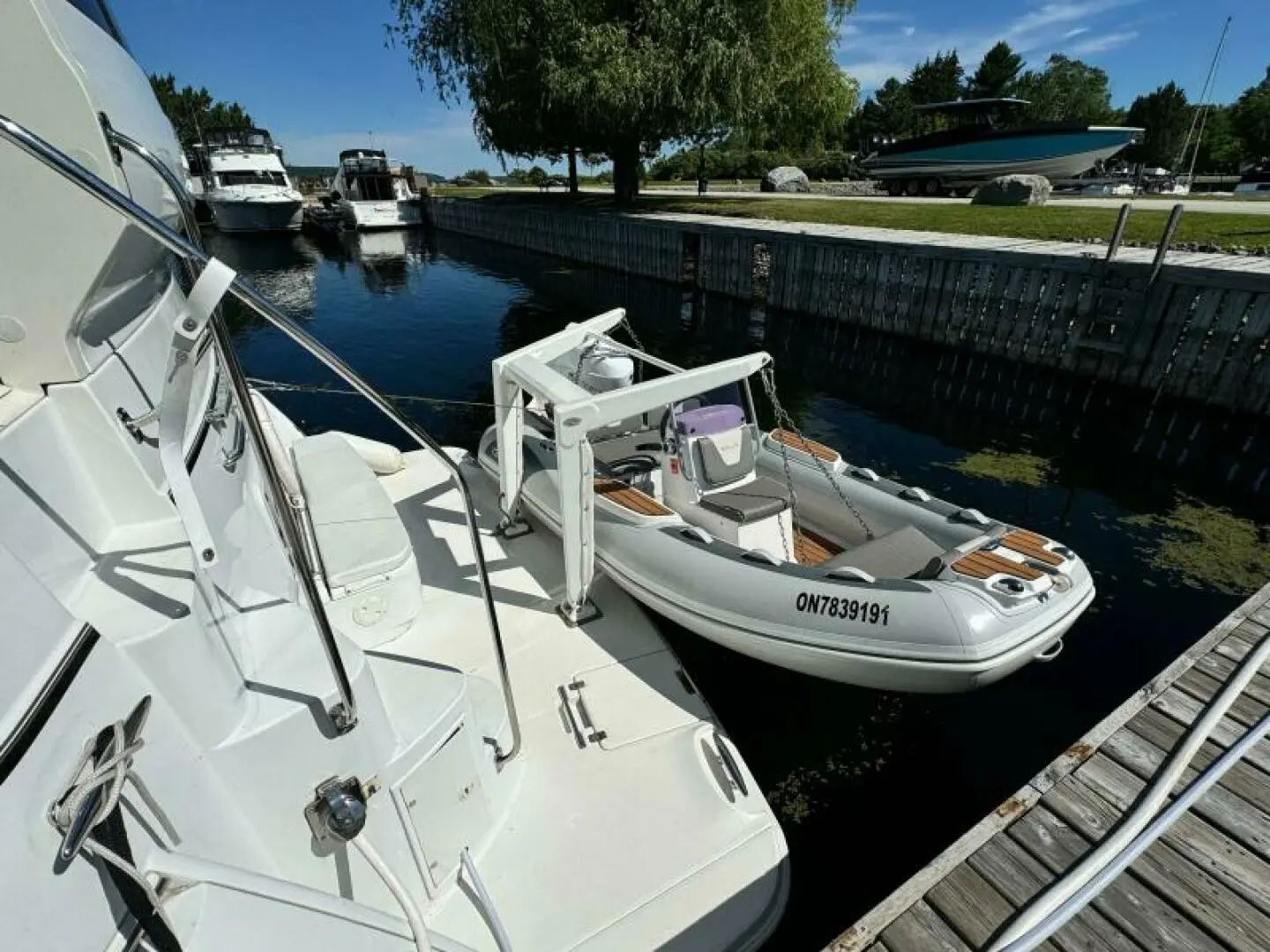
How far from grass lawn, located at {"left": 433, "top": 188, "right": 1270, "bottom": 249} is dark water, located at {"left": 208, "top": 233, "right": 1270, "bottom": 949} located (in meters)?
4.53

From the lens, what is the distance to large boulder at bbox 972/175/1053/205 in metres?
20.3

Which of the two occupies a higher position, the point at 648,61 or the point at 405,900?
the point at 648,61

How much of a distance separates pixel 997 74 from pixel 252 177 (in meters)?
58.0

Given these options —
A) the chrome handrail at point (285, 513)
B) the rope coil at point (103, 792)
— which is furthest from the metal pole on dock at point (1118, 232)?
the rope coil at point (103, 792)

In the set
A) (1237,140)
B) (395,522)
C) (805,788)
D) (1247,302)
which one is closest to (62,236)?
(395,522)

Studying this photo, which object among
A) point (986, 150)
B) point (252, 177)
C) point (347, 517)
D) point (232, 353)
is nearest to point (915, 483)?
point (347, 517)

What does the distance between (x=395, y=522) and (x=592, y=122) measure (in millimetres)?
18778

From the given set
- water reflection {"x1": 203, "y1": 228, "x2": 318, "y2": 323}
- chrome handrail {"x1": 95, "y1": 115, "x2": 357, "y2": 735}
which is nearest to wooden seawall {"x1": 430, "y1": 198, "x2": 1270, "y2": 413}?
water reflection {"x1": 203, "y1": 228, "x2": 318, "y2": 323}

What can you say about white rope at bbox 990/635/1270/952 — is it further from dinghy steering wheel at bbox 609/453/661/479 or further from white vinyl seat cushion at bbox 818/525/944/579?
dinghy steering wheel at bbox 609/453/661/479

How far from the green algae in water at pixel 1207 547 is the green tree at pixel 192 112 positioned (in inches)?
2669

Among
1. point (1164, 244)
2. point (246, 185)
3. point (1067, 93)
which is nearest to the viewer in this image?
point (1164, 244)

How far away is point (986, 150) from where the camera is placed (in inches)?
971

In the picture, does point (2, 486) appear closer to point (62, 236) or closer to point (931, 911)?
point (62, 236)

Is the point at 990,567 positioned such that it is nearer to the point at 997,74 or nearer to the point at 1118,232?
the point at 1118,232
